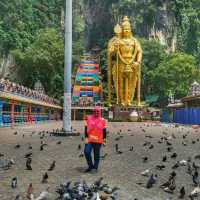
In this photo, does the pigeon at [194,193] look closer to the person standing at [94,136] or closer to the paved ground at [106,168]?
the paved ground at [106,168]

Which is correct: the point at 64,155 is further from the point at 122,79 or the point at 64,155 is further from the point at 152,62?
the point at 152,62

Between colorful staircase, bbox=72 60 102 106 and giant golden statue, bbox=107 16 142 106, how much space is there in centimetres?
1320

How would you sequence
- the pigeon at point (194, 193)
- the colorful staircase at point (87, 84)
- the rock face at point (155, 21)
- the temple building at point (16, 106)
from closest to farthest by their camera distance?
the pigeon at point (194, 193) < the temple building at point (16, 106) < the colorful staircase at point (87, 84) < the rock face at point (155, 21)

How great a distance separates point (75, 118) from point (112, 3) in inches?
1438

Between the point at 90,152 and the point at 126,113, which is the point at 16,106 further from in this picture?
the point at 90,152

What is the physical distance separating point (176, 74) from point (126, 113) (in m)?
22.4

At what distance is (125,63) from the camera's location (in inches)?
1394

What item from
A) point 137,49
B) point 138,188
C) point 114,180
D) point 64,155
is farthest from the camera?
point 137,49

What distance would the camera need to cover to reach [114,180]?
8.62 metres

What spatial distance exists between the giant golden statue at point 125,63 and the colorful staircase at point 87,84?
520 inches

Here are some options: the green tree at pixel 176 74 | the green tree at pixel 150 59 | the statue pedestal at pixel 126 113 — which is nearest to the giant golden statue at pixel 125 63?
the statue pedestal at pixel 126 113

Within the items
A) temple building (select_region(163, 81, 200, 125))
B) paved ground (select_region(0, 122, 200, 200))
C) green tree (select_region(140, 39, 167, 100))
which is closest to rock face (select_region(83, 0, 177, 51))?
green tree (select_region(140, 39, 167, 100))

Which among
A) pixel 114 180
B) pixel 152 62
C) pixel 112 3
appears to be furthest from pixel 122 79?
pixel 112 3

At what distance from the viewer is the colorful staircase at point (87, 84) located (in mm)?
54347
